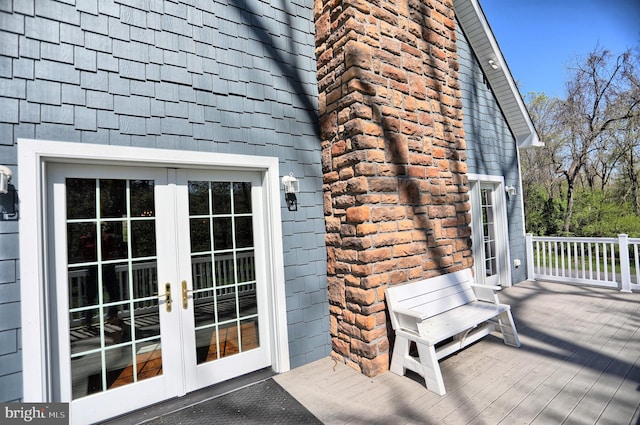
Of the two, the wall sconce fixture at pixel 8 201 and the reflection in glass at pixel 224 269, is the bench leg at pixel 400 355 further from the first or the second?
→ the wall sconce fixture at pixel 8 201

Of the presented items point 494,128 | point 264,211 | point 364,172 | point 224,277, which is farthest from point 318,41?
point 494,128

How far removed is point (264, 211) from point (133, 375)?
5.63ft

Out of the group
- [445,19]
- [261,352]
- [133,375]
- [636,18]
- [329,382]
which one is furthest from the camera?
[636,18]

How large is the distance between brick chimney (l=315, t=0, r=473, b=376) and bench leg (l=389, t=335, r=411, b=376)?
0.31 feet

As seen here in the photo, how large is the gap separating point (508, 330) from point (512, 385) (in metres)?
0.89

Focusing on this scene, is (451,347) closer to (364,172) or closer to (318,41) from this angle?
(364,172)

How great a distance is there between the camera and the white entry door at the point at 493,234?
19.2 ft

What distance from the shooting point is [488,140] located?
597cm

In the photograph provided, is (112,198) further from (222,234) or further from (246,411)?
(246,411)

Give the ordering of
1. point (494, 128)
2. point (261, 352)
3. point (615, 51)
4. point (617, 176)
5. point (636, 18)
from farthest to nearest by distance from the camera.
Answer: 1. point (617, 176)
2. point (615, 51)
3. point (494, 128)
4. point (636, 18)
5. point (261, 352)

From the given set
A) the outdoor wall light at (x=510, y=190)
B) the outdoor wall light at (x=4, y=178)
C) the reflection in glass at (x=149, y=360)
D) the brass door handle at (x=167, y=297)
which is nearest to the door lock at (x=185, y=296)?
the brass door handle at (x=167, y=297)

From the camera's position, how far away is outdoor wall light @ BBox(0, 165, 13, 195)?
6.45ft

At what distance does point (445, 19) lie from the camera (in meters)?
3.81

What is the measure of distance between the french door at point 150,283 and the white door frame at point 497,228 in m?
4.12
